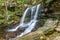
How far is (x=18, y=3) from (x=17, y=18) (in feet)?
7.79

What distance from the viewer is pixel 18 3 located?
14.6m

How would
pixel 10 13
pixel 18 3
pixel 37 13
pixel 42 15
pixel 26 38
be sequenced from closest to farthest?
pixel 26 38
pixel 42 15
pixel 37 13
pixel 10 13
pixel 18 3

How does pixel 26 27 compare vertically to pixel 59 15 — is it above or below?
below

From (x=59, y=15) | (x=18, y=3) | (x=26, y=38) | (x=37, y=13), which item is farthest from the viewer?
(x=18, y=3)

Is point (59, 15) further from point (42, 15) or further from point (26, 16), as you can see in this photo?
point (26, 16)

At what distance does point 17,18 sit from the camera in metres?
12.7

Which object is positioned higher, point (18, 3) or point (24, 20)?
point (18, 3)

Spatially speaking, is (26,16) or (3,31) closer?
(3,31)

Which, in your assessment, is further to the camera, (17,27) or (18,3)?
(18,3)

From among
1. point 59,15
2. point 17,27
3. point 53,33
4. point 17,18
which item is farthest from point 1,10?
point 53,33

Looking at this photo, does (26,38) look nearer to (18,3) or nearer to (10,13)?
(10,13)

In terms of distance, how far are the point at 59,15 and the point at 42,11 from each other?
1406 mm

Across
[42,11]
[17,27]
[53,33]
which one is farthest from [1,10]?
[53,33]

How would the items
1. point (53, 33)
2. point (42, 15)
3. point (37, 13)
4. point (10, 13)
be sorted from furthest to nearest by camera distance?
point (10, 13), point (37, 13), point (42, 15), point (53, 33)
